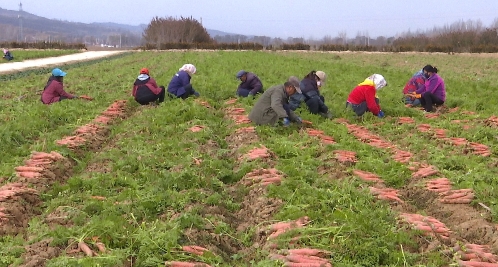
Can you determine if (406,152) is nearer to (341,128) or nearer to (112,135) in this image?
(341,128)

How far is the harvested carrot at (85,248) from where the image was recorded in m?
4.09

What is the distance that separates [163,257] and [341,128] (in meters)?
5.94

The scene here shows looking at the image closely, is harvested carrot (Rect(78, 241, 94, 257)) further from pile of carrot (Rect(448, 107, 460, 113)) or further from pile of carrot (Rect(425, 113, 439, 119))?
pile of carrot (Rect(448, 107, 460, 113))

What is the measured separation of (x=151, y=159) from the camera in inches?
274

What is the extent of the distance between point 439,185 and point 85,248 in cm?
479

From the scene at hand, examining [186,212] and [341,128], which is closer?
[186,212]

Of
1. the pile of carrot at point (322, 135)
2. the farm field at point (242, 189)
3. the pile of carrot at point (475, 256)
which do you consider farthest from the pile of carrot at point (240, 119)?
the pile of carrot at point (475, 256)

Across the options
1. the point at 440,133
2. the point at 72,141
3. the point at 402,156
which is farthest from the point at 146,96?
the point at 440,133

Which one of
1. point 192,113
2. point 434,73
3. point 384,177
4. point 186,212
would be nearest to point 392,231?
point 384,177

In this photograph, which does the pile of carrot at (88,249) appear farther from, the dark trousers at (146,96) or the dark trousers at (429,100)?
the dark trousers at (429,100)

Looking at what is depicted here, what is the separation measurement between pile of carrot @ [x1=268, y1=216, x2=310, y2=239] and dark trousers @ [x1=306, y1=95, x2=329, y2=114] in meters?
5.74

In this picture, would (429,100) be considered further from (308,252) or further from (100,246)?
(100,246)

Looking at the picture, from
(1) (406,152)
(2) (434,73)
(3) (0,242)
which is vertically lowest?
(3) (0,242)

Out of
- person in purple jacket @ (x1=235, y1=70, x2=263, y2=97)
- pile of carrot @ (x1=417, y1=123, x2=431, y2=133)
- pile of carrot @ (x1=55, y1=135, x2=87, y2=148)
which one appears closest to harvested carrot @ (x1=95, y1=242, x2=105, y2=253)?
pile of carrot @ (x1=55, y1=135, x2=87, y2=148)
